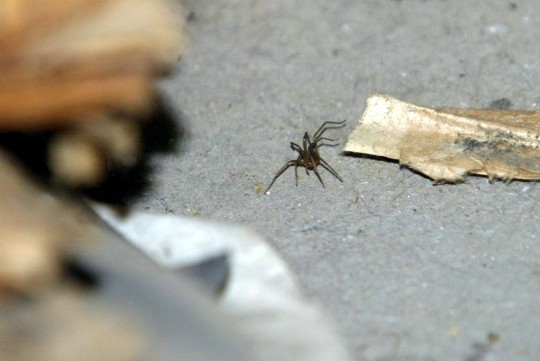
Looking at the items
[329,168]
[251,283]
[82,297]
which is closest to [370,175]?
[329,168]

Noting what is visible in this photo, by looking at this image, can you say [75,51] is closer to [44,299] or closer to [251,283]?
[44,299]

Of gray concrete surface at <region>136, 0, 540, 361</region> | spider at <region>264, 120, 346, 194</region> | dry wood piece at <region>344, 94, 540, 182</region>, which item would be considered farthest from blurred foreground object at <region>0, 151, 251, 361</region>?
dry wood piece at <region>344, 94, 540, 182</region>

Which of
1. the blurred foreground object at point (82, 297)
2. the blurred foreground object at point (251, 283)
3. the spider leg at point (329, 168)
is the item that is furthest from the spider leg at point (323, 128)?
the blurred foreground object at point (82, 297)

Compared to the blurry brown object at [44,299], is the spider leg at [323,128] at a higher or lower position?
higher

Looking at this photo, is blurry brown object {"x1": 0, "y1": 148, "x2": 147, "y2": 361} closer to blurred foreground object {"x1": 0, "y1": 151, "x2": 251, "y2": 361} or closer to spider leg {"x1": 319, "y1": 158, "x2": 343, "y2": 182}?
blurred foreground object {"x1": 0, "y1": 151, "x2": 251, "y2": 361}

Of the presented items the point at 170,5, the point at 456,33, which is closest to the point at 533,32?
the point at 456,33

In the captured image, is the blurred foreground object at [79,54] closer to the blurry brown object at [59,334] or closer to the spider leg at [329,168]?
the blurry brown object at [59,334]
